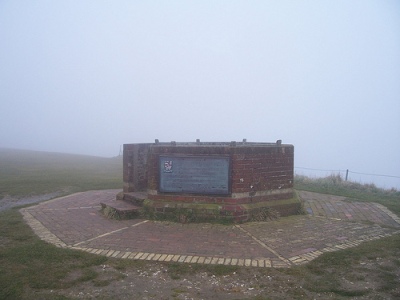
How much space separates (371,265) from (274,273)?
1.56 meters

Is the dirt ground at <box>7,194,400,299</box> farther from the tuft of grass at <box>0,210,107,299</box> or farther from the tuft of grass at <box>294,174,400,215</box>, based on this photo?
the tuft of grass at <box>294,174,400,215</box>

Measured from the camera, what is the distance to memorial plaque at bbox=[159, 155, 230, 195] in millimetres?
7289

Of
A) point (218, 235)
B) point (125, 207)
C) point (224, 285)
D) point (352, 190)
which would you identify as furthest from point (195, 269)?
point (352, 190)

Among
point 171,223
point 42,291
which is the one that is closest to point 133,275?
point 42,291

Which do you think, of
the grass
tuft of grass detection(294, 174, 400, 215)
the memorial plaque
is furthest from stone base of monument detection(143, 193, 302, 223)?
tuft of grass detection(294, 174, 400, 215)

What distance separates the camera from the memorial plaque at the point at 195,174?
23.9ft

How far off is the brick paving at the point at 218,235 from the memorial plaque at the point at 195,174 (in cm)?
92

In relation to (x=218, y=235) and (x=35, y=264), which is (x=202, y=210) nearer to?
(x=218, y=235)

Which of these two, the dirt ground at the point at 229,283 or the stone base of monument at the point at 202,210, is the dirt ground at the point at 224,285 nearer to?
the dirt ground at the point at 229,283

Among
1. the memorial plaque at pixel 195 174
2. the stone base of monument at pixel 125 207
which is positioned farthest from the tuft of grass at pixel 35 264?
the memorial plaque at pixel 195 174

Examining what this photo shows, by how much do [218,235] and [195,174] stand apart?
1811 millimetres

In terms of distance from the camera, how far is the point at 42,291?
378 cm

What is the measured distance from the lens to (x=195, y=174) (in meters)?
7.47

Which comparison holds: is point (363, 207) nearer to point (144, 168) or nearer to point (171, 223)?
point (171, 223)
